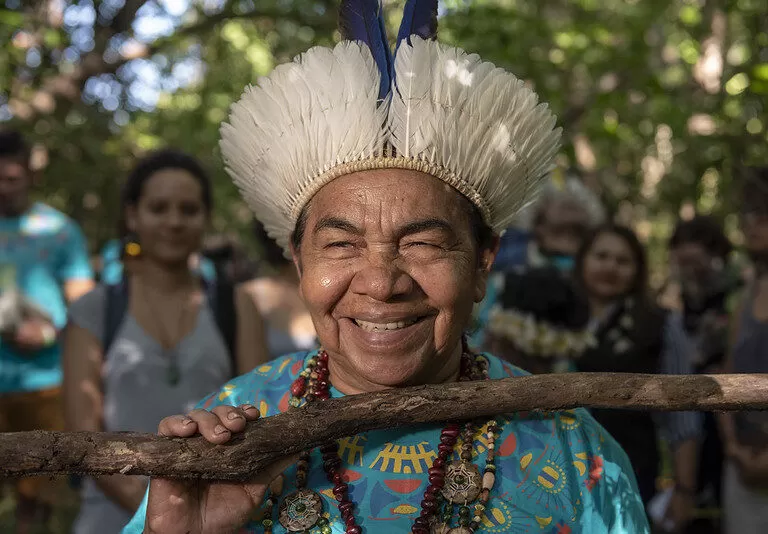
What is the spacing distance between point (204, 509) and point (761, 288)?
3.83 meters

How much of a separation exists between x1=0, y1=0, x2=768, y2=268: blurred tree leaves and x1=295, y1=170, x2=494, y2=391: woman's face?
131 inches

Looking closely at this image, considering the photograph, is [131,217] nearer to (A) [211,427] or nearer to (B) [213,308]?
(B) [213,308]

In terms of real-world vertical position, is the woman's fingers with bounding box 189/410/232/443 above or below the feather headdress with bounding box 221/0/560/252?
below

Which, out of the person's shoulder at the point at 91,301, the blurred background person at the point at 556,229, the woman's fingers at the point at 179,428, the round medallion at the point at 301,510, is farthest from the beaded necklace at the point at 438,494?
the blurred background person at the point at 556,229

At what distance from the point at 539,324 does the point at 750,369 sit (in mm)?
1157

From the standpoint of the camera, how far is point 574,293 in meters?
5.01

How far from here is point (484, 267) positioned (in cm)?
261

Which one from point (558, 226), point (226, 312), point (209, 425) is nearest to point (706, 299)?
point (558, 226)

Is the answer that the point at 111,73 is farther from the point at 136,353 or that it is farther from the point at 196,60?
the point at 136,353

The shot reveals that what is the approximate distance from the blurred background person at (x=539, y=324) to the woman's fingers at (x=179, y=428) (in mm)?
2883

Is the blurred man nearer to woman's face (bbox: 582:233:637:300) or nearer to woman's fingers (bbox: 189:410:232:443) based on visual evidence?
woman's face (bbox: 582:233:637:300)

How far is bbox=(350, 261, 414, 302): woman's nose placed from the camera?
7.44ft

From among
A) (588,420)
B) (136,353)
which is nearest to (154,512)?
(588,420)

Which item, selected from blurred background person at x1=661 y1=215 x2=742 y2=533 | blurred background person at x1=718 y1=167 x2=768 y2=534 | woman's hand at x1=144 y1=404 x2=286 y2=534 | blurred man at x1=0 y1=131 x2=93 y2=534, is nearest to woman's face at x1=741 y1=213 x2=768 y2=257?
blurred background person at x1=718 y1=167 x2=768 y2=534
